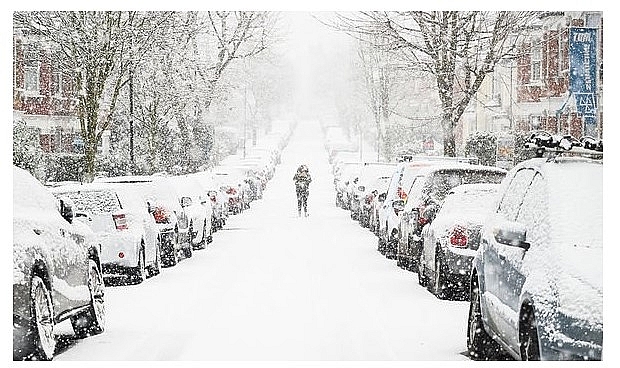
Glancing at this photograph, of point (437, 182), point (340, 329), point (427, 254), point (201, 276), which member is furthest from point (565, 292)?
point (201, 276)

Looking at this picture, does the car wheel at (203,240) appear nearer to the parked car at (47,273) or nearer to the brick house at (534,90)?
the brick house at (534,90)

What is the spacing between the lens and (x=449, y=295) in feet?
40.8

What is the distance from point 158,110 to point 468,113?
804 cm

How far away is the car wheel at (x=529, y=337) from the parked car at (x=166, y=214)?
9.59 meters

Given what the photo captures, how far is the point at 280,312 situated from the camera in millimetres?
11539

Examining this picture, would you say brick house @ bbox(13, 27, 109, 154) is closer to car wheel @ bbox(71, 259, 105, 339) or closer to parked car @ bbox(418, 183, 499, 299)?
car wheel @ bbox(71, 259, 105, 339)

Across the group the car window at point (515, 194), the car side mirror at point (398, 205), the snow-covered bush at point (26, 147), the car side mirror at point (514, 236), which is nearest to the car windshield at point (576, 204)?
the car side mirror at point (514, 236)

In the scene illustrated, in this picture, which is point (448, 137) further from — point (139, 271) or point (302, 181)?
point (139, 271)

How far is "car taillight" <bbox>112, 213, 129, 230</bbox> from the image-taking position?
45.4 ft

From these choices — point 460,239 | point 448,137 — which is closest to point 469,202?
point 460,239

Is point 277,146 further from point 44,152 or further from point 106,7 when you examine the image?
point 106,7

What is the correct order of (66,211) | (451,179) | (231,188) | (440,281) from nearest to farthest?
(66,211) → (440,281) → (451,179) → (231,188)

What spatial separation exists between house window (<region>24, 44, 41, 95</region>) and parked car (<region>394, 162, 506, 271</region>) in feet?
18.0

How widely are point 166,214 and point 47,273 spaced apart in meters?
8.46
